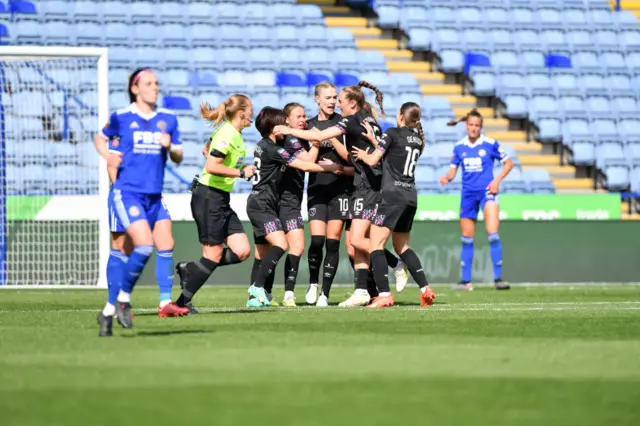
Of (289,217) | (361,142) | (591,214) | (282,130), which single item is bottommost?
(591,214)

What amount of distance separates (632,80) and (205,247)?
54.2 feet

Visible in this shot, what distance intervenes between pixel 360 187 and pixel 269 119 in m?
1.11

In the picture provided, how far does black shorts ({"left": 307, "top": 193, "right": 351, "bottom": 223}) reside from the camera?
1198 centimetres

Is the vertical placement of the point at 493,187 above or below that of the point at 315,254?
above

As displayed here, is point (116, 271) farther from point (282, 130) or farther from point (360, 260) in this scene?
point (360, 260)

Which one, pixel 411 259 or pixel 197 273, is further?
pixel 411 259

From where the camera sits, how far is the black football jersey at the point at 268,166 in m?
11.5

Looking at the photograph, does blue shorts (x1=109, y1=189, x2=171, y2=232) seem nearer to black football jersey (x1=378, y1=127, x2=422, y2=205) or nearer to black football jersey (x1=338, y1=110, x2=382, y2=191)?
black football jersey (x1=338, y1=110, x2=382, y2=191)

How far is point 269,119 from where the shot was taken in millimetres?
11469

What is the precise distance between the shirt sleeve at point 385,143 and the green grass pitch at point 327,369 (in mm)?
1547

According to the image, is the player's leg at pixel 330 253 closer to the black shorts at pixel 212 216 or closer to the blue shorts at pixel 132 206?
the black shorts at pixel 212 216

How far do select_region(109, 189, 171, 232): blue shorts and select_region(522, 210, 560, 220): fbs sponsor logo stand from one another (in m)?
11.0

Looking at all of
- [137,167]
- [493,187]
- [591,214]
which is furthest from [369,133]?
[591,214]

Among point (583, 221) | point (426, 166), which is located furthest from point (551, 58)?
point (583, 221)
